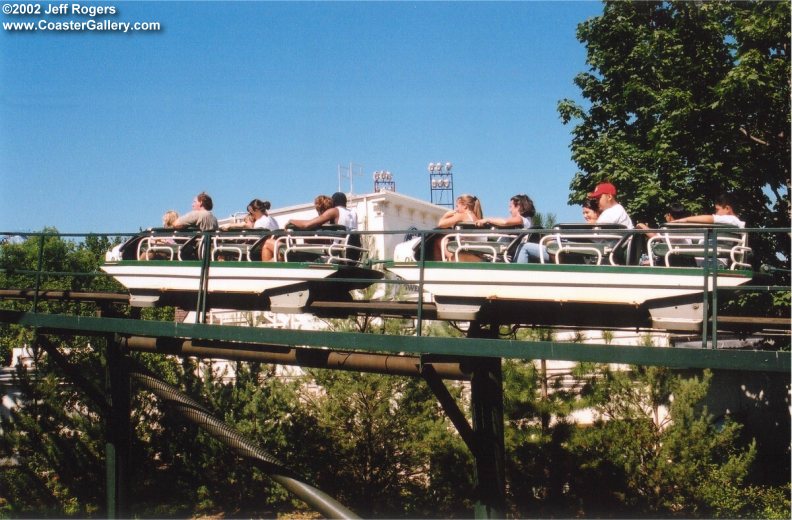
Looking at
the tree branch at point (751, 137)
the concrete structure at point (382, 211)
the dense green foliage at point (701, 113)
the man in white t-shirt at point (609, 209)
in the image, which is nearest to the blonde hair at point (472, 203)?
the man in white t-shirt at point (609, 209)

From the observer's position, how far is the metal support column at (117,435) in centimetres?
866

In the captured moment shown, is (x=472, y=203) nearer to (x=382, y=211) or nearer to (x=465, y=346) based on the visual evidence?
(x=465, y=346)

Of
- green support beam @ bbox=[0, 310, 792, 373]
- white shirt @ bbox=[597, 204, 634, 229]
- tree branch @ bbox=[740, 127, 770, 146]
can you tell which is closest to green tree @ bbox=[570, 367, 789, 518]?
white shirt @ bbox=[597, 204, 634, 229]

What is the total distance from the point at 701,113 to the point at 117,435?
1201 cm

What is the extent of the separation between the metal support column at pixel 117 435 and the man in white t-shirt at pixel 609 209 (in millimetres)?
5770

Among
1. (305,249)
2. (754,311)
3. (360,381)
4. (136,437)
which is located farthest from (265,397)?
(754,311)

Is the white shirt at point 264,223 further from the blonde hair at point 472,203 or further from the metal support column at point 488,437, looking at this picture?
the metal support column at point 488,437

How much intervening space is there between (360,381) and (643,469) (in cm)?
447

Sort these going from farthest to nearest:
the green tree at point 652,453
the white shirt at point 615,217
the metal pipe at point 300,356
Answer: the green tree at point 652,453
the metal pipe at point 300,356
the white shirt at point 615,217

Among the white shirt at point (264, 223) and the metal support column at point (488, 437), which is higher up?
the white shirt at point (264, 223)

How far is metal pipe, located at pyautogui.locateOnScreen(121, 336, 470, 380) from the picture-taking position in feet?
22.1

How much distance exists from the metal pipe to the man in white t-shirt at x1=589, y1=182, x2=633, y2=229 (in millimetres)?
1893

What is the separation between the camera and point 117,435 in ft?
28.6

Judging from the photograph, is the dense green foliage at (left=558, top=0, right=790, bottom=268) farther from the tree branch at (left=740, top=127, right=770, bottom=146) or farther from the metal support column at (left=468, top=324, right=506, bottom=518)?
the metal support column at (left=468, top=324, right=506, bottom=518)
